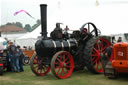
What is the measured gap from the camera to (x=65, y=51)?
7.12 m

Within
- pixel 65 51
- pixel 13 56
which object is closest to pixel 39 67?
pixel 65 51

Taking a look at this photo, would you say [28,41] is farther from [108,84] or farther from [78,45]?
[108,84]

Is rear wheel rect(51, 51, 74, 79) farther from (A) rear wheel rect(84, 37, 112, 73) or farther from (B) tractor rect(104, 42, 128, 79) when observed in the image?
(B) tractor rect(104, 42, 128, 79)

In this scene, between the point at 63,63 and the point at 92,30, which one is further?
the point at 92,30

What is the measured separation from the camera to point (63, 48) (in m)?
7.43

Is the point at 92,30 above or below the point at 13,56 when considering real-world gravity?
above

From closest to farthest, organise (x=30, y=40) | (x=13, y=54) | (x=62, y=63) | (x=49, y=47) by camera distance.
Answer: (x=62, y=63) < (x=49, y=47) < (x=13, y=54) < (x=30, y=40)

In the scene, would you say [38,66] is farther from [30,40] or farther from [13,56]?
[30,40]

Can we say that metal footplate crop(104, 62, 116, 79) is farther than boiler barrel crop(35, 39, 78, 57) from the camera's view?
No

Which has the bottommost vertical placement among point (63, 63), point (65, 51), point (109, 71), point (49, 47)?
point (109, 71)

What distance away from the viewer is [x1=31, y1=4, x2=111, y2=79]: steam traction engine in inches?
280

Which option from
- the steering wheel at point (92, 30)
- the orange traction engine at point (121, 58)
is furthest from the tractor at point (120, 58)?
the steering wheel at point (92, 30)

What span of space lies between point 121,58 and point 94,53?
184 cm

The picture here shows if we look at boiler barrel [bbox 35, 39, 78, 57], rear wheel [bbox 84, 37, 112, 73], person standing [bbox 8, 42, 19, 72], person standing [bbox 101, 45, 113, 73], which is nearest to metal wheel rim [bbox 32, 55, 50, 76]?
boiler barrel [bbox 35, 39, 78, 57]
